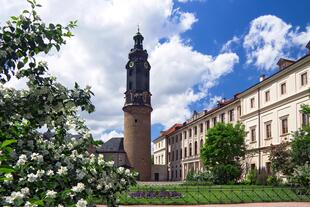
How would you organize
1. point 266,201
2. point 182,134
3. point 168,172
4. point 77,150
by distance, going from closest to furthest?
point 77,150
point 266,201
point 182,134
point 168,172

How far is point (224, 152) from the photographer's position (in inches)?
1693

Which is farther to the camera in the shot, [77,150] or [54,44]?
[77,150]

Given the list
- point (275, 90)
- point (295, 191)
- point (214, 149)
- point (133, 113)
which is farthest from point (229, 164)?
point (133, 113)

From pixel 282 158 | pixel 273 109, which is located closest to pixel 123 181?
pixel 282 158

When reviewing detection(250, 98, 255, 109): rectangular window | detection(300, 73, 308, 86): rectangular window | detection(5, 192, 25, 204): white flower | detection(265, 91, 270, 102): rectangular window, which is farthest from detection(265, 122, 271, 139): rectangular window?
detection(5, 192, 25, 204): white flower

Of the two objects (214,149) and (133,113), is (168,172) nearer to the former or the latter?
(133,113)

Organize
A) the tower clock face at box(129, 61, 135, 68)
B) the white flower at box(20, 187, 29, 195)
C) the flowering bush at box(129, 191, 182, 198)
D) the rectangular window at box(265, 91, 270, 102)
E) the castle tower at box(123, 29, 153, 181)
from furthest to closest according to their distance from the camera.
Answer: the tower clock face at box(129, 61, 135, 68) → the castle tower at box(123, 29, 153, 181) → the rectangular window at box(265, 91, 270, 102) → the flowering bush at box(129, 191, 182, 198) → the white flower at box(20, 187, 29, 195)

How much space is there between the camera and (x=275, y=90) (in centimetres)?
4103

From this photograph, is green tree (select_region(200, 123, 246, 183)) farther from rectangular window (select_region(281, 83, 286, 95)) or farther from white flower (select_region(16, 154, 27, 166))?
white flower (select_region(16, 154, 27, 166))

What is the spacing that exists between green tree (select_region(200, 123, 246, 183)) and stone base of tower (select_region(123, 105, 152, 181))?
2224 centimetres

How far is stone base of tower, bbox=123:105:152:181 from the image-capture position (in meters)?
65.4

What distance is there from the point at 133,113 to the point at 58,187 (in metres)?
63.1

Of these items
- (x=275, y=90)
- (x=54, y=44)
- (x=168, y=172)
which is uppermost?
(x=275, y=90)

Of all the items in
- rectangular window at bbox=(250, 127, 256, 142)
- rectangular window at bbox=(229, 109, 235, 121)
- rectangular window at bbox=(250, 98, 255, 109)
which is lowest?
rectangular window at bbox=(250, 127, 256, 142)
